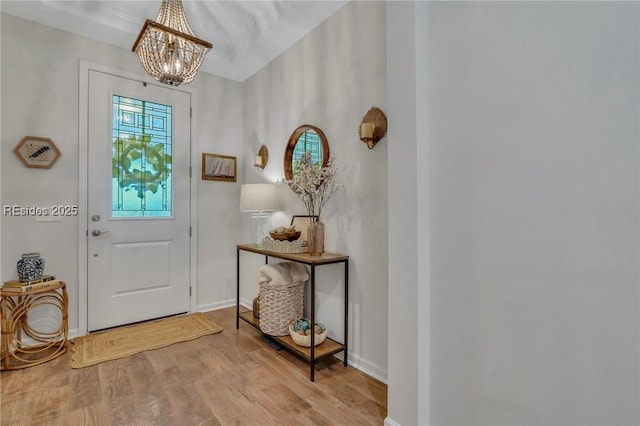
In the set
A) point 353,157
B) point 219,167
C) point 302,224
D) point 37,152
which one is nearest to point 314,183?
point 353,157

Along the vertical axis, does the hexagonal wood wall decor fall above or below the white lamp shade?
above

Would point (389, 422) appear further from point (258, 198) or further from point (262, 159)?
point (262, 159)

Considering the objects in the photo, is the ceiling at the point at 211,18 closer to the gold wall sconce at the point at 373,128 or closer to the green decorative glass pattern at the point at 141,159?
the green decorative glass pattern at the point at 141,159

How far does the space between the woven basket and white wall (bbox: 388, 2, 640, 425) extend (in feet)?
3.66

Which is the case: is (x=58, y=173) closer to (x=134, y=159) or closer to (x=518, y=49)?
(x=134, y=159)

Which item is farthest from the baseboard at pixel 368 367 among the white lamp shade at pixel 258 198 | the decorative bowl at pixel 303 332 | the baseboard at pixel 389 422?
the white lamp shade at pixel 258 198

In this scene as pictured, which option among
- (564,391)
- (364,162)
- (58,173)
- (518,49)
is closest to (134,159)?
(58,173)

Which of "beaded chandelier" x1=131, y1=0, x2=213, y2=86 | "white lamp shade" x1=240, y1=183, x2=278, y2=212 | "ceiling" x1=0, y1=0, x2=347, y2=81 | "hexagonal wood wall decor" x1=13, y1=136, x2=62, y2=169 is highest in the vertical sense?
"ceiling" x1=0, y1=0, x2=347, y2=81

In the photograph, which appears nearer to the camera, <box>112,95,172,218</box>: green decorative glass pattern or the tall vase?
the tall vase

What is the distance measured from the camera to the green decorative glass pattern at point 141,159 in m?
2.96

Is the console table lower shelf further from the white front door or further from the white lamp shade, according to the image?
the white front door

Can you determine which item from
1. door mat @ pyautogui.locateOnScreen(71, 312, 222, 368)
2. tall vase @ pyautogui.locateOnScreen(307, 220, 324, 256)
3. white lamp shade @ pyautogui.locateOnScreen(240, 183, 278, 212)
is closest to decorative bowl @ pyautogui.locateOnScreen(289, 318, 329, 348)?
tall vase @ pyautogui.locateOnScreen(307, 220, 324, 256)

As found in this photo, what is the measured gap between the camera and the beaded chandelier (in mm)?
1947

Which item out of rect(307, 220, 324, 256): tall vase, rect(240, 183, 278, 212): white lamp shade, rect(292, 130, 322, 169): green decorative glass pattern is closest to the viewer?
rect(307, 220, 324, 256): tall vase
